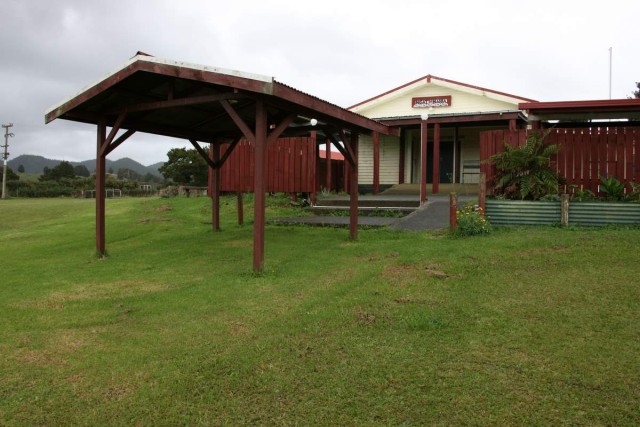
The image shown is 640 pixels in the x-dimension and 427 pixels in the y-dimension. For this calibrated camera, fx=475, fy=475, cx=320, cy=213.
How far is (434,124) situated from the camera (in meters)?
17.7

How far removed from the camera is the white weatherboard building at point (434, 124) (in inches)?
672

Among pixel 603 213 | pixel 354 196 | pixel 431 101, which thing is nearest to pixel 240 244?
pixel 354 196

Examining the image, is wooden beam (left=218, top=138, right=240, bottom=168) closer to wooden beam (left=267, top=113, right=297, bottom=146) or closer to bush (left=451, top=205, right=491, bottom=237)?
wooden beam (left=267, top=113, right=297, bottom=146)

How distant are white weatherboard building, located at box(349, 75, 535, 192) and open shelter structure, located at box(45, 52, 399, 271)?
22.3ft

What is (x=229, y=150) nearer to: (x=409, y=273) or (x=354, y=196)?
(x=354, y=196)

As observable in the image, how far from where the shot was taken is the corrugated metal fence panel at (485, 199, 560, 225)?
31.9 feet

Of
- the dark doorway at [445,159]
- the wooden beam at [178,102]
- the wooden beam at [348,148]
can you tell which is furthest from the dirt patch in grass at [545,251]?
the dark doorway at [445,159]

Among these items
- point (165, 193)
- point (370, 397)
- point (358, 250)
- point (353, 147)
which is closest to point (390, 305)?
point (370, 397)

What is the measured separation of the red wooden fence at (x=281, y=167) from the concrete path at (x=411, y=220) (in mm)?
1426

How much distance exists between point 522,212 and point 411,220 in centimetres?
262

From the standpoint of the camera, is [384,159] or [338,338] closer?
[338,338]

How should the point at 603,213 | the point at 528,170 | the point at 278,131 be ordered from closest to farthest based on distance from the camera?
the point at 278,131
the point at 603,213
the point at 528,170

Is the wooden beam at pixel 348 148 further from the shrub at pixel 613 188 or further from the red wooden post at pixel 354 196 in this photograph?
the shrub at pixel 613 188

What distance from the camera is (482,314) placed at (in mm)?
4582
